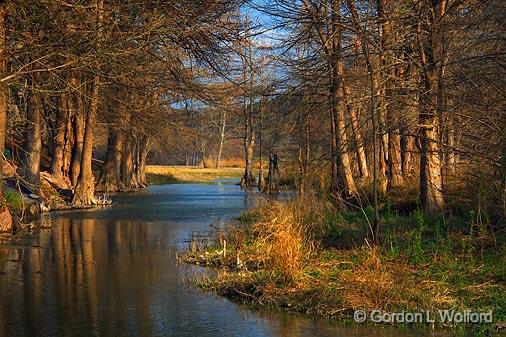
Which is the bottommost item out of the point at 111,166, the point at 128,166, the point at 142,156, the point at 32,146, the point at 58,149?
the point at 111,166

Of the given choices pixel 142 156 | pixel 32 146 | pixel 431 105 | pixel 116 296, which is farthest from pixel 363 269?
pixel 142 156

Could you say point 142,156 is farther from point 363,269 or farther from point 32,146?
point 363,269

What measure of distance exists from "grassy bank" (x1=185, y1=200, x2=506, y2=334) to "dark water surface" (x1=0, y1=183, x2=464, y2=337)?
558 millimetres

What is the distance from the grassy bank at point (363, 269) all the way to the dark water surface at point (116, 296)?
0.56m

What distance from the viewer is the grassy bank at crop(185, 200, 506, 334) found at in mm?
9484

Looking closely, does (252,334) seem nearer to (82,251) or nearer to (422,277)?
(422,277)

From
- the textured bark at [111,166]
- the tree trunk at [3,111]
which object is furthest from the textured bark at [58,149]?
the tree trunk at [3,111]

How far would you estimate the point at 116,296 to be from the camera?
10984 mm

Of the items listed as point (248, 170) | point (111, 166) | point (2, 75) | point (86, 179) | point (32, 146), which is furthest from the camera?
point (248, 170)

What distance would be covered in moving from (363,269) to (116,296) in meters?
4.03

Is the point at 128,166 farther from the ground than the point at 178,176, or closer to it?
farther from the ground

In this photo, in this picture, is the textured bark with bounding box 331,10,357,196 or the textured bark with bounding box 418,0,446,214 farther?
the textured bark with bounding box 331,10,357,196

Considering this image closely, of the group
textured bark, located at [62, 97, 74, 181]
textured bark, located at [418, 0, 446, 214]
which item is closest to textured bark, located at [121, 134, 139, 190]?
textured bark, located at [62, 97, 74, 181]

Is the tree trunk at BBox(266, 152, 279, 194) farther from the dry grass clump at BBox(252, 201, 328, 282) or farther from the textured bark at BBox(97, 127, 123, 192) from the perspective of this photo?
the dry grass clump at BBox(252, 201, 328, 282)
